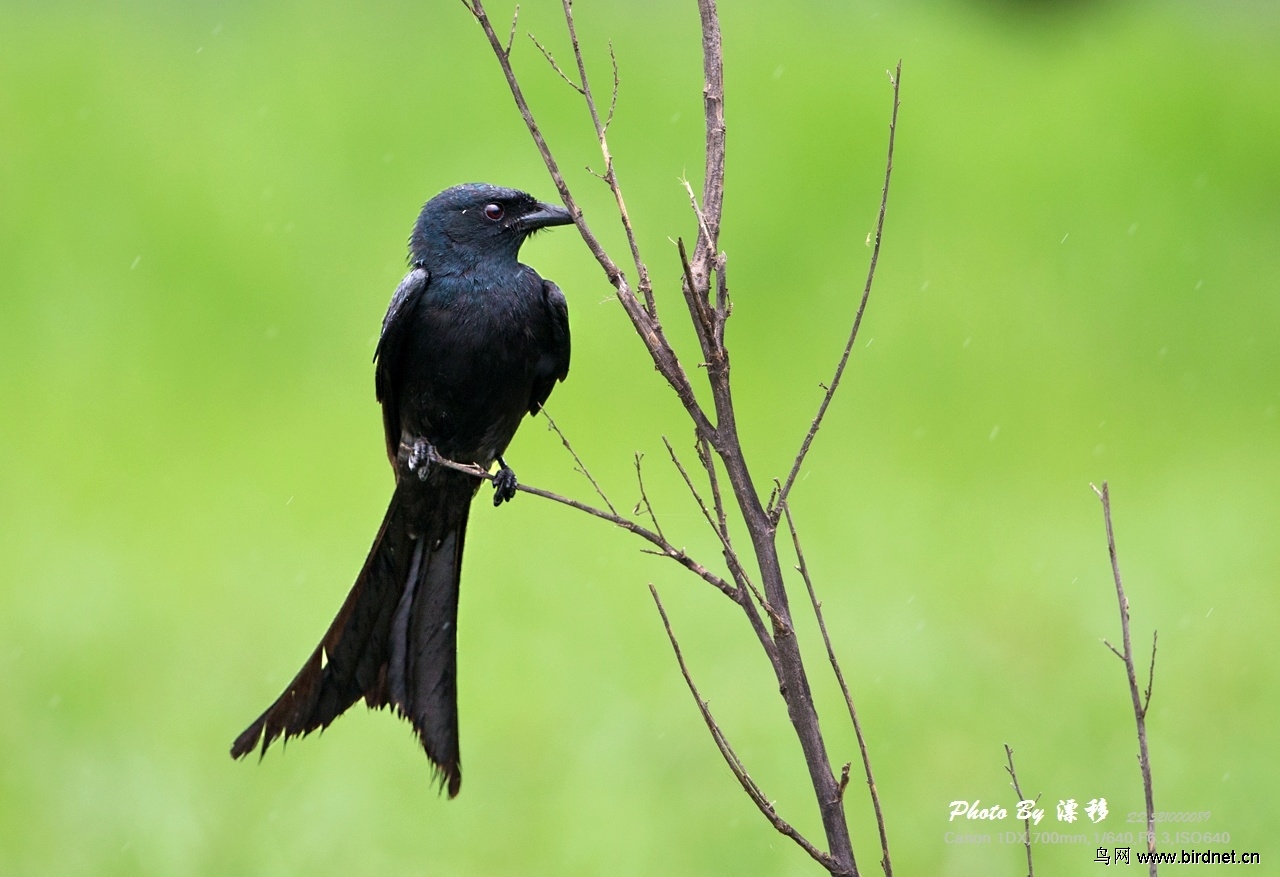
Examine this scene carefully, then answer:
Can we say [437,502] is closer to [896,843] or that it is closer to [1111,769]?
[896,843]

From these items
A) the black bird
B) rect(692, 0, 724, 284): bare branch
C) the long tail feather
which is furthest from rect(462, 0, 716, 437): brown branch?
the black bird

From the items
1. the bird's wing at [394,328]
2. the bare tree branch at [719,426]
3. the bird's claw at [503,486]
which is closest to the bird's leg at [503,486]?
the bird's claw at [503,486]

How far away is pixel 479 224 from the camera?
3.60 meters

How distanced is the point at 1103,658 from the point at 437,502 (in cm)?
350

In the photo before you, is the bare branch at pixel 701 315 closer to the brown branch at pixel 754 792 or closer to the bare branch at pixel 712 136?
the bare branch at pixel 712 136

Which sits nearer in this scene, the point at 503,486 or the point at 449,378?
the point at 449,378

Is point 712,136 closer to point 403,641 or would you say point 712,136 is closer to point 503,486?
point 403,641

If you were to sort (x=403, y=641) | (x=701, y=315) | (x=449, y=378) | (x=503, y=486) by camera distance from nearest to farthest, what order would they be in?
(x=701, y=315), (x=403, y=641), (x=449, y=378), (x=503, y=486)

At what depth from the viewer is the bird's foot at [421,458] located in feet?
11.6

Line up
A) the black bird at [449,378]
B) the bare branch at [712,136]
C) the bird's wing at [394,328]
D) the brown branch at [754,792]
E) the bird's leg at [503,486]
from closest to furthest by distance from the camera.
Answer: the brown branch at [754,792] < the bare branch at [712,136] < the black bird at [449,378] < the bird's wing at [394,328] < the bird's leg at [503,486]

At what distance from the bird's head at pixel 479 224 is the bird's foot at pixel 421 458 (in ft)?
1.59

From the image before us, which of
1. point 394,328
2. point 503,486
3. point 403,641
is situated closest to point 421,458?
point 503,486

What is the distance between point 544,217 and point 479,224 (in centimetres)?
19

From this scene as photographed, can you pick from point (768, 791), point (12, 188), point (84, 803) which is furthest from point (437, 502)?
point (12, 188)
